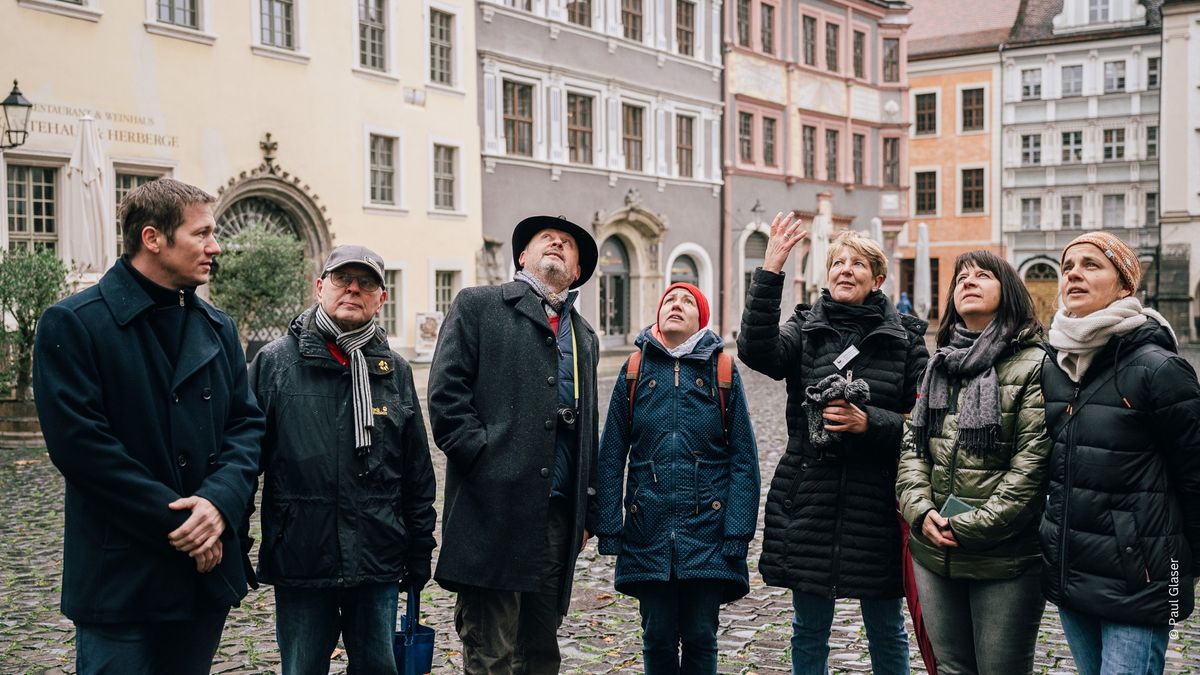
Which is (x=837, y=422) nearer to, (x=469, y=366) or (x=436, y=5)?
(x=469, y=366)

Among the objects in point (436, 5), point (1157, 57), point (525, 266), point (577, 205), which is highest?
point (1157, 57)

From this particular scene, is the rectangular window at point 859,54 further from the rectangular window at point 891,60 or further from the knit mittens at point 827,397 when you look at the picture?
the knit mittens at point 827,397

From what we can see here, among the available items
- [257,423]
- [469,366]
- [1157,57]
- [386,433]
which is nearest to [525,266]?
[469,366]

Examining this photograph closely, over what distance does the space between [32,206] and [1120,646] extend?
1788cm

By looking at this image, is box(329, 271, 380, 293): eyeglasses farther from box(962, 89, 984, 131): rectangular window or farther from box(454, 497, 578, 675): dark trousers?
box(962, 89, 984, 131): rectangular window

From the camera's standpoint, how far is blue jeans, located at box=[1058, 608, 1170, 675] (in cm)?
366

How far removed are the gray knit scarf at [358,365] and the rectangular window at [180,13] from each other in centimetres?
1750

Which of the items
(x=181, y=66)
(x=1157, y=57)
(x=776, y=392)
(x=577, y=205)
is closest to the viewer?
(x=181, y=66)

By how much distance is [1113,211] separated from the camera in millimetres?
47781

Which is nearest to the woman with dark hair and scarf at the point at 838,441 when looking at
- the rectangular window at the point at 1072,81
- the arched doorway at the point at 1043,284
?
the arched doorway at the point at 1043,284

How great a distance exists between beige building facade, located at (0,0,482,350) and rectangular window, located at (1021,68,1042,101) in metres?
30.8

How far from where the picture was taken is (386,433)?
13.8 feet

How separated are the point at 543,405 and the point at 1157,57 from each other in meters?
48.9

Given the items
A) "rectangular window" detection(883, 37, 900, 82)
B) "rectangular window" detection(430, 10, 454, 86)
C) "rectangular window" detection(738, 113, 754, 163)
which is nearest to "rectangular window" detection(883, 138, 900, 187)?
"rectangular window" detection(883, 37, 900, 82)
